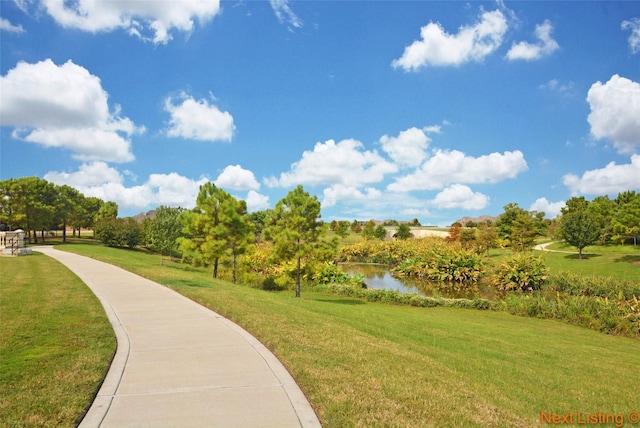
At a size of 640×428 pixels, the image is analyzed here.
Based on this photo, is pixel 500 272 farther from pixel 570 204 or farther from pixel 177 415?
pixel 570 204

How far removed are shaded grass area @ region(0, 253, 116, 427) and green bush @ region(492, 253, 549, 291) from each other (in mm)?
27902

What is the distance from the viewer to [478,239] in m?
57.3

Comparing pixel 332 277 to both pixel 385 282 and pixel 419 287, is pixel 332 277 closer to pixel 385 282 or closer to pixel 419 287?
pixel 385 282

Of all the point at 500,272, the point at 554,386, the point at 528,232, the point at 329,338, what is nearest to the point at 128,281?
the point at 329,338

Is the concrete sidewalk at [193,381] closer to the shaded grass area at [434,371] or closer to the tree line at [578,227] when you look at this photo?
the shaded grass area at [434,371]

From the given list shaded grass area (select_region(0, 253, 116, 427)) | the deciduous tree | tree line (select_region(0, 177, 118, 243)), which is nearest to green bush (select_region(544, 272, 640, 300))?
the deciduous tree

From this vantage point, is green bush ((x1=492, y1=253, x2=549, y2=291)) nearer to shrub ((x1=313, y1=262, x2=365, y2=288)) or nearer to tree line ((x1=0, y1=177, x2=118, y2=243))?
shrub ((x1=313, y1=262, x2=365, y2=288))

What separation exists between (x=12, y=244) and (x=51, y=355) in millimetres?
33845

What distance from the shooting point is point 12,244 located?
1310 inches

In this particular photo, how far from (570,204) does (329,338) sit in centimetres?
8538

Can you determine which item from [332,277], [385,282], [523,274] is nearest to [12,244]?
[332,277]

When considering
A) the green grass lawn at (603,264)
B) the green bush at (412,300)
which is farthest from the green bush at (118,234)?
the green grass lawn at (603,264)

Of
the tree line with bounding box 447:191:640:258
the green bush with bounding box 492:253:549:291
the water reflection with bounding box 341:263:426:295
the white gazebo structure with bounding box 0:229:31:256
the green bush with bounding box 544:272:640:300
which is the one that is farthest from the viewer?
the tree line with bounding box 447:191:640:258

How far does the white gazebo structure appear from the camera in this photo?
32625 mm
